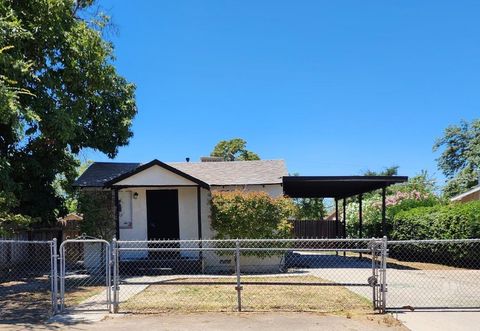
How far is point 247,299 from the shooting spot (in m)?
10.0

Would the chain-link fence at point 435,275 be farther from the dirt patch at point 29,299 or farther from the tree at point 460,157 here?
the tree at point 460,157

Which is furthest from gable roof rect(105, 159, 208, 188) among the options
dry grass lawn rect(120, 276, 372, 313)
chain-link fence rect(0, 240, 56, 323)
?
dry grass lawn rect(120, 276, 372, 313)

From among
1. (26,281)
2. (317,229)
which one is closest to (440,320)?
(26,281)

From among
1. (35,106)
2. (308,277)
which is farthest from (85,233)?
(308,277)

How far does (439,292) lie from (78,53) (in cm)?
1172

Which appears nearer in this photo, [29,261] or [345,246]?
[29,261]

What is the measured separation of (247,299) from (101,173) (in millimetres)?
9565

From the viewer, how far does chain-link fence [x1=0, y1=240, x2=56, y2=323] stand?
8875 mm

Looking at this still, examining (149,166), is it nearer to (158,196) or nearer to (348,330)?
(158,196)

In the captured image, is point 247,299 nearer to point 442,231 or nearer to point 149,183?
point 149,183

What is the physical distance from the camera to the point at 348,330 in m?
7.41

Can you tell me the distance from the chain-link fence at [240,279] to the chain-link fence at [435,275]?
76cm

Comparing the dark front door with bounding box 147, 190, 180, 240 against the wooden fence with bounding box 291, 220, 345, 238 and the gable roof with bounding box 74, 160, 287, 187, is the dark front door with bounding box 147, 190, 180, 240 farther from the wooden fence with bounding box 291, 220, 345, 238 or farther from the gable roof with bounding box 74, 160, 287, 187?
the wooden fence with bounding box 291, 220, 345, 238

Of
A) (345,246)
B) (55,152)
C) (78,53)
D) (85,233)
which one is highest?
(78,53)
